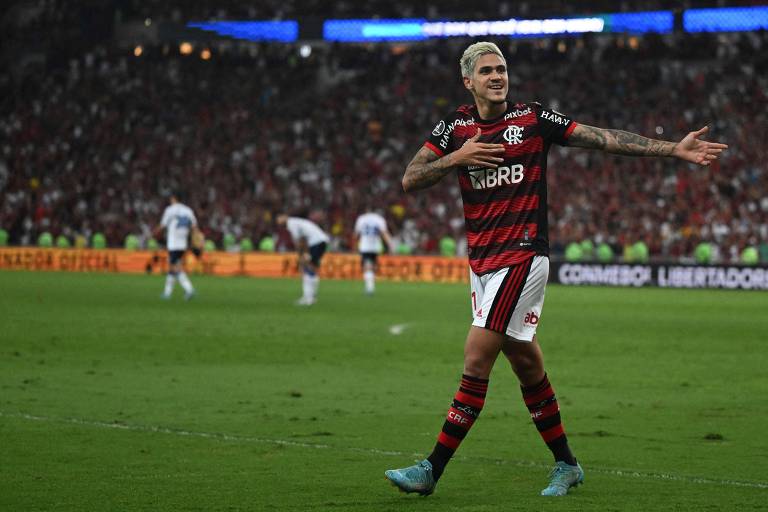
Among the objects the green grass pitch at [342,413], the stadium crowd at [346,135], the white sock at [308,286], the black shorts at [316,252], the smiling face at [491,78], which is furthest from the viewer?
the stadium crowd at [346,135]

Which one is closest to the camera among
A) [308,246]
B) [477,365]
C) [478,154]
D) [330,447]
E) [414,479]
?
[478,154]

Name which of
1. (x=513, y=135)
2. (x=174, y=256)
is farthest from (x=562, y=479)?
(x=174, y=256)

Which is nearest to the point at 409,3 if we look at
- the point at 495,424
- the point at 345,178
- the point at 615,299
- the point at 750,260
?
the point at 345,178

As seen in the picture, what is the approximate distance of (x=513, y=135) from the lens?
729cm

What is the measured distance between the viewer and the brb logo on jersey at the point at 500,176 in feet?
23.9

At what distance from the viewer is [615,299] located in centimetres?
3102

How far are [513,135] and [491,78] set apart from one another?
35 cm

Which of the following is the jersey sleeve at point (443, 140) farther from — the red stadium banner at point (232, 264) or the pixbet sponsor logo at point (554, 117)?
the red stadium banner at point (232, 264)

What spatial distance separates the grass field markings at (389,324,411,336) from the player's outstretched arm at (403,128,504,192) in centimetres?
1272

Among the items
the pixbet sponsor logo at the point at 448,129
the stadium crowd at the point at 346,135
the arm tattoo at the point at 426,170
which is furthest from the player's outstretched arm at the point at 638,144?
the stadium crowd at the point at 346,135

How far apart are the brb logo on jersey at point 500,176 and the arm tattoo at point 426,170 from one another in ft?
0.79

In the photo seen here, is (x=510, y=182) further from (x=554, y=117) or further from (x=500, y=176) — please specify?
(x=554, y=117)

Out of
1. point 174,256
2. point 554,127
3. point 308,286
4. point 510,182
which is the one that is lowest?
point 308,286

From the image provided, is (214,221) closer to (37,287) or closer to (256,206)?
(256,206)
